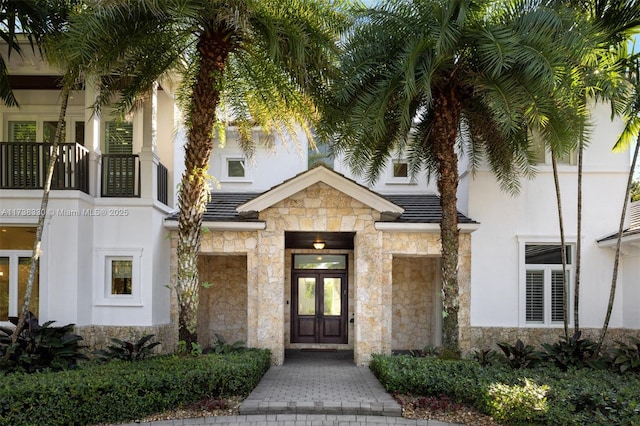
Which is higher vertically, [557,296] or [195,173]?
[195,173]

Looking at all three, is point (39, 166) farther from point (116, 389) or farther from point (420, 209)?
point (420, 209)

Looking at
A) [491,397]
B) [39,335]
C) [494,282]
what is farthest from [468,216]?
[39,335]

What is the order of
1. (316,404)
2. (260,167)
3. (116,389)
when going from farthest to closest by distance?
(260,167)
(316,404)
(116,389)

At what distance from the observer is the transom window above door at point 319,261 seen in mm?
16094

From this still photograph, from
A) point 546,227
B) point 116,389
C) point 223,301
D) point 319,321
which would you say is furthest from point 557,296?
point 116,389

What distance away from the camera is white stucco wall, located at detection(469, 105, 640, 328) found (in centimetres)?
1305

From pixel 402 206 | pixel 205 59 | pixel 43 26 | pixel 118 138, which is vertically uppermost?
pixel 43 26

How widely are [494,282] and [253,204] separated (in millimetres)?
6451

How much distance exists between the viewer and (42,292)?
37.1 ft

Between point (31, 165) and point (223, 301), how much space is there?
21.7 feet

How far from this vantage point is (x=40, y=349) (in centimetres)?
1005

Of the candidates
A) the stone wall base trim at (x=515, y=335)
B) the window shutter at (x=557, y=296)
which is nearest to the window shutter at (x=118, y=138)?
the stone wall base trim at (x=515, y=335)

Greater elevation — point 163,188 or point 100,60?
point 100,60

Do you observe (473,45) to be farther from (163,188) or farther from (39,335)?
(39,335)
